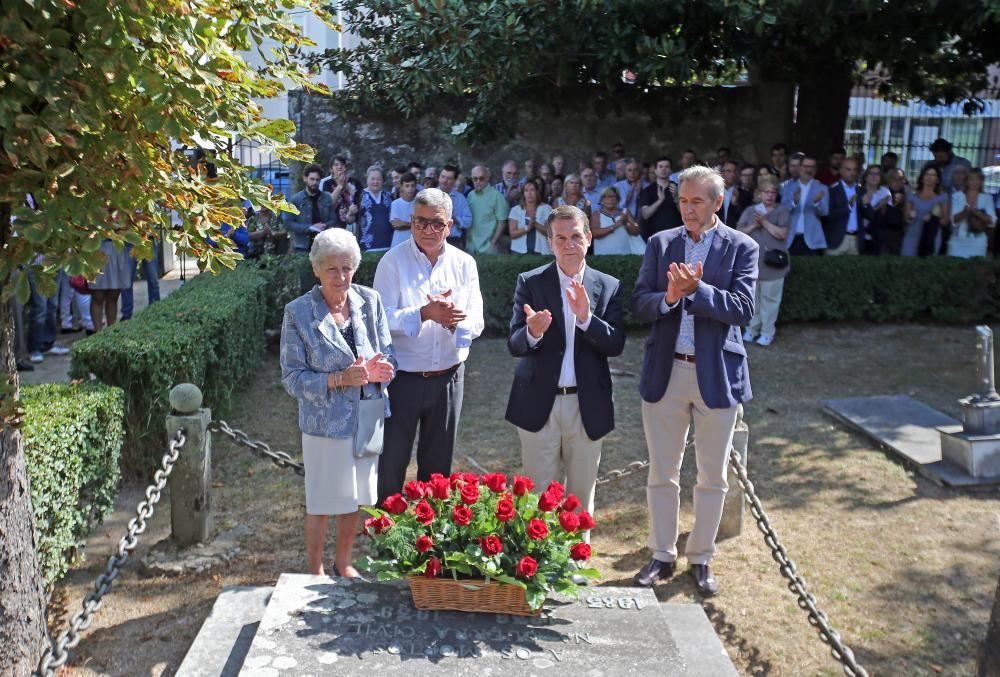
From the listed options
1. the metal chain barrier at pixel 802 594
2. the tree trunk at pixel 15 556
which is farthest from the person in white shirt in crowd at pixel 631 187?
the tree trunk at pixel 15 556

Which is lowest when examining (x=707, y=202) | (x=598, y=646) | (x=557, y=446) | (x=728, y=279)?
(x=598, y=646)

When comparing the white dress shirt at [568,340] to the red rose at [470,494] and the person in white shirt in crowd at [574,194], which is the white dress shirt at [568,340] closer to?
the red rose at [470,494]

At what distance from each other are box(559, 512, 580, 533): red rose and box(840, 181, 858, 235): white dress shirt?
890 centimetres

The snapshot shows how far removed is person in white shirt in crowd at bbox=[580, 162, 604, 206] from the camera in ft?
38.9

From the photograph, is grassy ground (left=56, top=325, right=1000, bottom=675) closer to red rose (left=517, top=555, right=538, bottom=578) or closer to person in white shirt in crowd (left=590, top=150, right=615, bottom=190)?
red rose (left=517, top=555, right=538, bottom=578)

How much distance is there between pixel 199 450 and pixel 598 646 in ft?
9.56

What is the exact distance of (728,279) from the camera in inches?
202

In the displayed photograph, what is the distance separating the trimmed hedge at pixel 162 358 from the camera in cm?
651

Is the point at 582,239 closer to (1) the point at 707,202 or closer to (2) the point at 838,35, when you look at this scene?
(1) the point at 707,202

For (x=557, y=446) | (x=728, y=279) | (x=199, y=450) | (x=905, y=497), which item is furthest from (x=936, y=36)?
(x=199, y=450)

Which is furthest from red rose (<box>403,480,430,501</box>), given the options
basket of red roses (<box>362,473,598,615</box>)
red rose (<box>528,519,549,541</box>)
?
red rose (<box>528,519,549,541</box>)

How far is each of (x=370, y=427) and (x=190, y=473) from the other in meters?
1.53

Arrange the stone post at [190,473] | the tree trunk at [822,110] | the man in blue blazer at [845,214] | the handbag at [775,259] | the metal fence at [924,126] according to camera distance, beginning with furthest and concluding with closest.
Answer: the metal fence at [924,126] → the tree trunk at [822,110] → the man in blue blazer at [845,214] → the handbag at [775,259] → the stone post at [190,473]

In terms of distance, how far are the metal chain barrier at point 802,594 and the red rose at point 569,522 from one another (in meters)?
1.16
